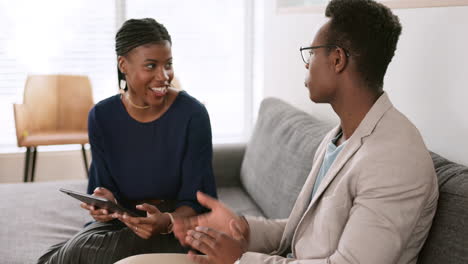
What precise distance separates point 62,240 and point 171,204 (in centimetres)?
55

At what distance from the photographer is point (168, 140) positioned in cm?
206

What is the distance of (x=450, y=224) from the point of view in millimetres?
1314

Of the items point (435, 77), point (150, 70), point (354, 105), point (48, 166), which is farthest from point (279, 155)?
point (48, 166)

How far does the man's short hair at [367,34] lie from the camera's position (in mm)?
1388

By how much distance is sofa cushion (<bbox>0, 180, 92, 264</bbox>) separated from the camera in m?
2.21

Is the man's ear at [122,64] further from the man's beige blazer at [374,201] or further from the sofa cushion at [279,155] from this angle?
the man's beige blazer at [374,201]

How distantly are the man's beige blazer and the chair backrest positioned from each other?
3111 millimetres

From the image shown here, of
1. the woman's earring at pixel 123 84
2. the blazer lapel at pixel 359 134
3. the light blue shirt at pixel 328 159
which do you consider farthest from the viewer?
the woman's earring at pixel 123 84

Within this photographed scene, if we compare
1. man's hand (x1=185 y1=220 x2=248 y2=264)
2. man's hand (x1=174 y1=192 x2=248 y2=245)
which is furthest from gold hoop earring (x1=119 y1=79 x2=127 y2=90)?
man's hand (x1=185 y1=220 x2=248 y2=264)

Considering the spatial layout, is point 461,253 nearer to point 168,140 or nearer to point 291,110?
point 168,140

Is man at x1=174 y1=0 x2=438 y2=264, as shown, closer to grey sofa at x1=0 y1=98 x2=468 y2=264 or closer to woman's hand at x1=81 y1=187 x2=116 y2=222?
grey sofa at x1=0 y1=98 x2=468 y2=264

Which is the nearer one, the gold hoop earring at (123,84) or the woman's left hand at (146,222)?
the woman's left hand at (146,222)

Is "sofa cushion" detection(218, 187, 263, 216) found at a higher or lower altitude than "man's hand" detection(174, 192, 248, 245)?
lower

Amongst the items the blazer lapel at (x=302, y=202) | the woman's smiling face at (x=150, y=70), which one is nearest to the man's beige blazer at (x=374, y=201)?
the blazer lapel at (x=302, y=202)
